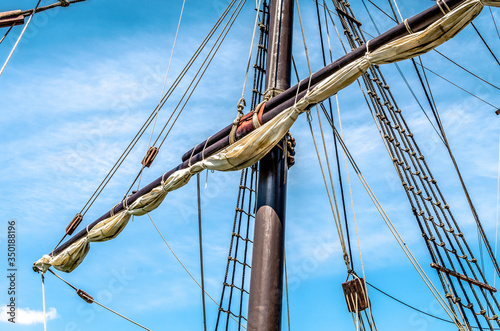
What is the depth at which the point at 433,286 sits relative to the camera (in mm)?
6449

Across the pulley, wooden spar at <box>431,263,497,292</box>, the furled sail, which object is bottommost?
the pulley

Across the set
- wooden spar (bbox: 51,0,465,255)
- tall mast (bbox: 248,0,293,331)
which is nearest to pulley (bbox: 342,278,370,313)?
tall mast (bbox: 248,0,293,331)

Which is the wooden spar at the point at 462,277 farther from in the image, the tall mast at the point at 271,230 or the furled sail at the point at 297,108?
the furled sail at the point at 297,108

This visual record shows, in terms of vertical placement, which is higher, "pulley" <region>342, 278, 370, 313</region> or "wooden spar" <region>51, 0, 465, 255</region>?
"wooden spar" <region>51, 0, 465, 255</region>

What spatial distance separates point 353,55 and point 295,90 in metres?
0.87

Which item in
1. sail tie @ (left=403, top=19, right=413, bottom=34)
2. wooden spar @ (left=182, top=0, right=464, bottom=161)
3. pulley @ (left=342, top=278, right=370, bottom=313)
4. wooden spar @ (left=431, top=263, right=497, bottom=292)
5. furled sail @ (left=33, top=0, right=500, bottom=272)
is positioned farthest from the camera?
wooden spar @ (left=431, top=263, right=497, bottom=292)

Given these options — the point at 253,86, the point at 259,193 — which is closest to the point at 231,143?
the point at 259,193

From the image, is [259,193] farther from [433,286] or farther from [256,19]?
[256,19]

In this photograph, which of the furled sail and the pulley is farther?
the pulley

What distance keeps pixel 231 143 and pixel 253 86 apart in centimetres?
258

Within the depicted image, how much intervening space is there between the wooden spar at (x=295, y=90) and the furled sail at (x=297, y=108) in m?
0.05

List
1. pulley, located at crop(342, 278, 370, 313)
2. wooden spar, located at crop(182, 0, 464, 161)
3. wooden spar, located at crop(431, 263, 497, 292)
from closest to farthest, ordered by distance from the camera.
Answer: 1. wooden spar, located at crop(182, 0, 464, 161)
2. pulley, located at crop(342, 278, 370, 313)
3. wooden spar, located at crop(431, 263, 497, 292)

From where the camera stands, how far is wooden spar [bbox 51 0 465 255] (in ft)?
18.0

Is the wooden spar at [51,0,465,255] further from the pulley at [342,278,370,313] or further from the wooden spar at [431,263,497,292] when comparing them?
the wooden spar at [431,263,497,292]
